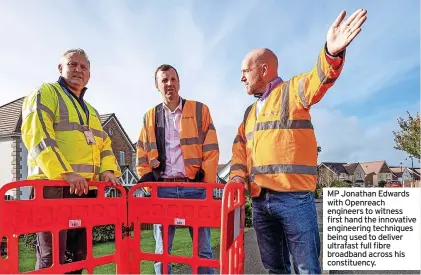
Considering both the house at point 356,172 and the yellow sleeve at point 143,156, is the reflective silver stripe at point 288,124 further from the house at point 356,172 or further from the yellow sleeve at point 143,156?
the house at point 356,172

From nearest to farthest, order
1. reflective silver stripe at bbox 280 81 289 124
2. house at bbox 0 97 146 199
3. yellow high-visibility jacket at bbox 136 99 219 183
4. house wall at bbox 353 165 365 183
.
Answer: reflective silver stripe at bbox 280 81 289 124
yellow high-visibility jacket at bbox 136 99 219 183
house at bbox 0 97 146 199
house wall at bbox 353 165 365 183

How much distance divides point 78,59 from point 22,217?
1.45 meters

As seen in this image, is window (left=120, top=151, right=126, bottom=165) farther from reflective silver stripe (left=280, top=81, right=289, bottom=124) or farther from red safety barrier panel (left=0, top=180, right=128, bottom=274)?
reflective silver stripe (left=280, top=81, right=289, bottom=124)

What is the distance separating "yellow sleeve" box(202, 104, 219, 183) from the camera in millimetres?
4238

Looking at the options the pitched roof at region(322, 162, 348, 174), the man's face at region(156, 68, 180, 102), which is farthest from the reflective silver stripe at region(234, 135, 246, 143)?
the pitched roof at region(322, 162, 348, 174)

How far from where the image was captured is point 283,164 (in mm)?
3209

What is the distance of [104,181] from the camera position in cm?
370

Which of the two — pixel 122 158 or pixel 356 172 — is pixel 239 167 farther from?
pixel 356 172

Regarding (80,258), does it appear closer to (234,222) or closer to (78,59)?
(234,222)

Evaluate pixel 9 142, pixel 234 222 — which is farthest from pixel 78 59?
pixel 9 142

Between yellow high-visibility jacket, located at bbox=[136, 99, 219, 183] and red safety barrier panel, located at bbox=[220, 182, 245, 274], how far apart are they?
39.0 inches

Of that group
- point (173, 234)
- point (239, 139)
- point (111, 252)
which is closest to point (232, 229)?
point (239, 139)

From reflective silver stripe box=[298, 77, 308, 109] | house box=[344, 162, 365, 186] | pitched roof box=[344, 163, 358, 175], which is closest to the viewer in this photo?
reflective silver stripe box=[298, 77, 308, 109]

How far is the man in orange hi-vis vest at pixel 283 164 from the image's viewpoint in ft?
10.4
